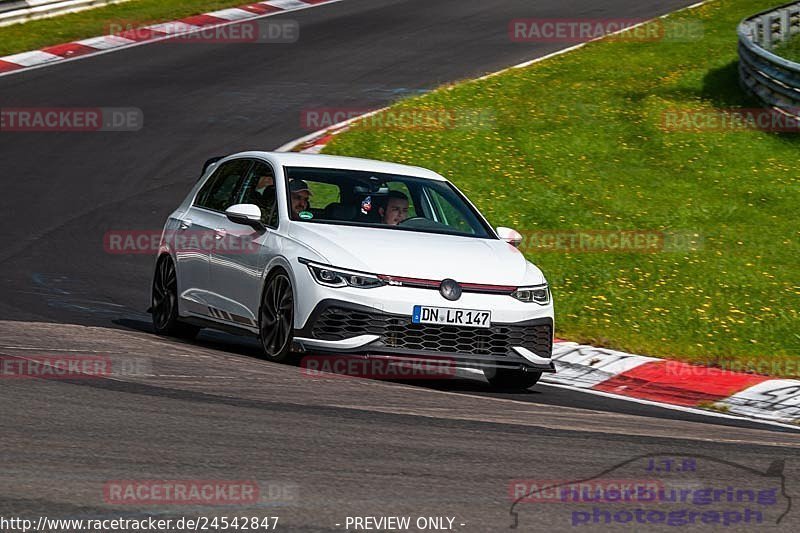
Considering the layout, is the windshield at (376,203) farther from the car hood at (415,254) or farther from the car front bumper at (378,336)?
the car front bumper at (378,336)

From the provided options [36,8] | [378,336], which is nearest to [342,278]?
[378,336]

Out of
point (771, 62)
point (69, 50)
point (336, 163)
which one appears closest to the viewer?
point (336, 163)

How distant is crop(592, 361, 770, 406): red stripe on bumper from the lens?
10.2m

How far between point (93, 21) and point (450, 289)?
20983 mm

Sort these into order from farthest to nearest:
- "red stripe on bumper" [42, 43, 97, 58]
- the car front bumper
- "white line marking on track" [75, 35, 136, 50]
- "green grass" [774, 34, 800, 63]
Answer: "white line marking on track" [75, 35, 136, 50]
"red stripe on bumper" [42, 43, 97, 58]
"green grass" [774, 34, 800, 63]
the car front bumper

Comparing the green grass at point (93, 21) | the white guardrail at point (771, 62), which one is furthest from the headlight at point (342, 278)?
the green grass at point (93, 21)

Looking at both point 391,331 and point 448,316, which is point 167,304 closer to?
point 391,331

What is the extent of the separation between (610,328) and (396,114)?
9.42m

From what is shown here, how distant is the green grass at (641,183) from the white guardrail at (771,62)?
1.40 feet

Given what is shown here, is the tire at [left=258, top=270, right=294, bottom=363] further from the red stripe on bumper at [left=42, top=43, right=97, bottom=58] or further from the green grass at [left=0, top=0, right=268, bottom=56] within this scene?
the green grass at [left=0, top=0, right=268, bottom=56]

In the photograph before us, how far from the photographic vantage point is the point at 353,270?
9.05 m

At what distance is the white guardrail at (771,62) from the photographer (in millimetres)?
20750

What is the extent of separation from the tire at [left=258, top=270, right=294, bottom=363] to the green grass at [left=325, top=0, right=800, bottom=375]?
10.6 feet

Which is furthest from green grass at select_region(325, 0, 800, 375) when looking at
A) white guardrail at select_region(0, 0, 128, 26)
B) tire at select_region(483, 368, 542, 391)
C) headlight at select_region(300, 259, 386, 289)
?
white guardrail at select_region(0, 0, 128, 26)
